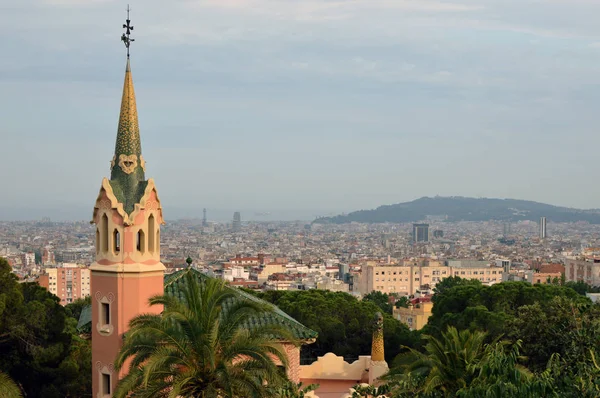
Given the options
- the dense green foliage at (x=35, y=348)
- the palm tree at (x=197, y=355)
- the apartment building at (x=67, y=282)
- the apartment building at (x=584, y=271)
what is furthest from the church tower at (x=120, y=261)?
the apartment building at (x=67, y=282)

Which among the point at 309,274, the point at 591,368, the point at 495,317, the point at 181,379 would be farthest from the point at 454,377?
the point at 309,274

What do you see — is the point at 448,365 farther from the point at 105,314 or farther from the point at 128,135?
the point at 128,135

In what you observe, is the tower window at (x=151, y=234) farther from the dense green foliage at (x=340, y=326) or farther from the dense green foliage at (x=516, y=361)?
the dense green foliage at (x=340, y=326)

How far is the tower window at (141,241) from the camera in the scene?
16922mm

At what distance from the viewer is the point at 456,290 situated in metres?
35.8

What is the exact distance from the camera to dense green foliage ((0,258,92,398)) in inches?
917

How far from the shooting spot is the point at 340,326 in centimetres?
3275

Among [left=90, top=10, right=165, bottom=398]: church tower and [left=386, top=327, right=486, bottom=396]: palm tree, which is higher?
[left=90, top=10, right=165, bottom=398]: church tower

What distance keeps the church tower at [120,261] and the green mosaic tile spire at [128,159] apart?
2 cm

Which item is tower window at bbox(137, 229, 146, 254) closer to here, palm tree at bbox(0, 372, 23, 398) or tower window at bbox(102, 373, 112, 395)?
tower window at bbox(102, 373, 112, 395)

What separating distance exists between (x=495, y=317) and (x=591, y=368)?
16.6m

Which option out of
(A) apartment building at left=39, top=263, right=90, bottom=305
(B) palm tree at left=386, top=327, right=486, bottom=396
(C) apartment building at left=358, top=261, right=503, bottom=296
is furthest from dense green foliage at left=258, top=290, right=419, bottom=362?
(A) apartment building at left=39, top=263, right=90, bottom=305

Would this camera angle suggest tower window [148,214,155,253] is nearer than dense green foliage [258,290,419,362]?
Yes

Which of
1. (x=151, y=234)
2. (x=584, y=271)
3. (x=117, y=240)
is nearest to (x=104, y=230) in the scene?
(x=117, y=240)
